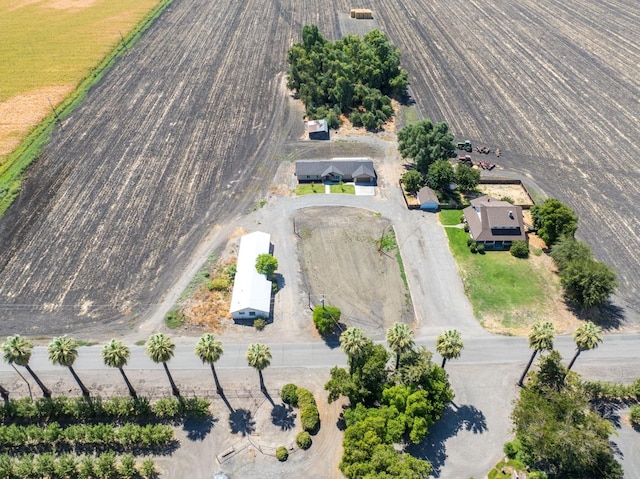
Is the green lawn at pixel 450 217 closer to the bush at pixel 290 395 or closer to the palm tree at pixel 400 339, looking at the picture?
the palm tree at pixel 400 339

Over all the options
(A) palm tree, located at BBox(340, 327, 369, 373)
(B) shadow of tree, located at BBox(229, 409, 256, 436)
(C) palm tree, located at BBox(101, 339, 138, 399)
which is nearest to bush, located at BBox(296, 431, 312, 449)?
(B) shadow of tree, located at BBox(229, 409, 256, 436)

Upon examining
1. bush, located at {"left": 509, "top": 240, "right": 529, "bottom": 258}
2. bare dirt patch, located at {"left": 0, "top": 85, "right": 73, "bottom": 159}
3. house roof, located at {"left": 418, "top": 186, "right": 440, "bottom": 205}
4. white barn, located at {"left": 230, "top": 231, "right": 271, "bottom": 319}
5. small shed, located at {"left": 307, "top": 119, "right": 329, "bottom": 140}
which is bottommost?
bush, located at {"left": 509, "top": 240, "right": 529, "bottom": 258}

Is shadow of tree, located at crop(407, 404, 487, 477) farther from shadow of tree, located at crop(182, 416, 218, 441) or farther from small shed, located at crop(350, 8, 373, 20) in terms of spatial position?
small shed, located at crop(350, 8, 373, 20)

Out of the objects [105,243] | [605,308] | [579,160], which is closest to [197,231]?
[105,243]

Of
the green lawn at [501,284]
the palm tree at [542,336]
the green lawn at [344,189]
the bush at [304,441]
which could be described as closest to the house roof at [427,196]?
the green lawn at [501,284]

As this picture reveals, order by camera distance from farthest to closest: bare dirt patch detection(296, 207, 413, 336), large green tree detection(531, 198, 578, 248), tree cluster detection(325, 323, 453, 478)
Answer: large green tree detection(531, 198, 578, 248), bare dirt patch detection(296, 207, 413, 336), tree cluster detection(325, 323, 453, 478)

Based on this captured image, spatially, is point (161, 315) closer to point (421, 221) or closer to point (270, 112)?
point (421, 221)
